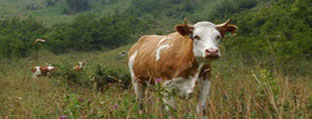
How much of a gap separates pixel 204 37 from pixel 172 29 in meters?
41.7

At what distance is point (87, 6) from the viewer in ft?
241

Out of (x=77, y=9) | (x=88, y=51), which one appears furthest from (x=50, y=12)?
(x=88, y=51)

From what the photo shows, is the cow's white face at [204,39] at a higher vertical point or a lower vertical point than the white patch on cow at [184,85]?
higher

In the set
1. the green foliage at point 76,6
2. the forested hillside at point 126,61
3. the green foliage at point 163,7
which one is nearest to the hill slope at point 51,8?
the forested hillside at point 126,61

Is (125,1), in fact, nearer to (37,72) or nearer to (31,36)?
(31,36)

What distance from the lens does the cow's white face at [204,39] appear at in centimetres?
376

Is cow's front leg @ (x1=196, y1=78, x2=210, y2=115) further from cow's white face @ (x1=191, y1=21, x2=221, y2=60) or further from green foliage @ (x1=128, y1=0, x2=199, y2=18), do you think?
green foliage @ (x1=128, y1=0, x2=199, y2=18)

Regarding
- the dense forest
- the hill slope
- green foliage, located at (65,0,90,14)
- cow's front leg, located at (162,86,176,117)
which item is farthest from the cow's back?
green foliage, located at (65,0,90,14)

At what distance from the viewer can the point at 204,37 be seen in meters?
3.93

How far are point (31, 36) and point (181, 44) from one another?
33.0 meters

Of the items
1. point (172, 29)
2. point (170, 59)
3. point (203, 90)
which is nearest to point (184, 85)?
point (203, 90)

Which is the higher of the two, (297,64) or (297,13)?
(297,13)

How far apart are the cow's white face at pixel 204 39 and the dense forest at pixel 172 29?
0.53 meters

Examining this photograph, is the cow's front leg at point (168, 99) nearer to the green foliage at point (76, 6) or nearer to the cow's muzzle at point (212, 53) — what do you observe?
the cow's muzzle at point (212, 53)
